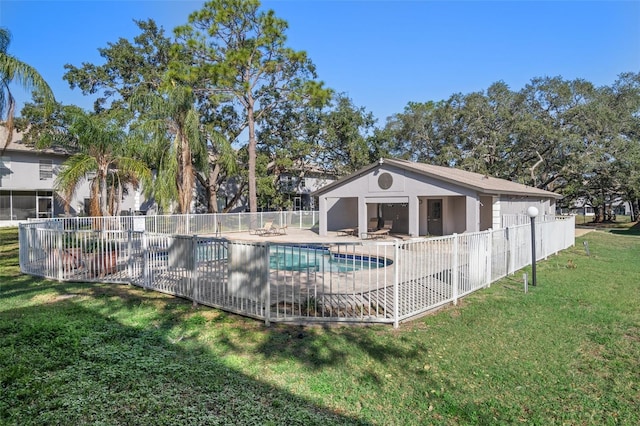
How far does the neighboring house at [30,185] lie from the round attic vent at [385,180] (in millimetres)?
20356

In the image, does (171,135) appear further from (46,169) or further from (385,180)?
(46,169)

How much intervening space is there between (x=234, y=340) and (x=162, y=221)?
56.9ft

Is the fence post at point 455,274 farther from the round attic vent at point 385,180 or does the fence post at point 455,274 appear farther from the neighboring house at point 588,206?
the neighboring house at point 588,206

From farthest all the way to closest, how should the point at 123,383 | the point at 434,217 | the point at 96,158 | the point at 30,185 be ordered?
the point at 30,185 → the point at 434,217 → the point at 96,158 → the point at 123,383

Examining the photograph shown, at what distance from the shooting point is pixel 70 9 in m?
13.3

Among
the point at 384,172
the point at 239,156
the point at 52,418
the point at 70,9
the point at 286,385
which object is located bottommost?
the point at 286,385

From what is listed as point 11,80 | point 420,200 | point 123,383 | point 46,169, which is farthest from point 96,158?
point 420,200

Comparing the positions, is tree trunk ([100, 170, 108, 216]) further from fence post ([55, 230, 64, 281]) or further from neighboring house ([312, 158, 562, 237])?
neighboring house ([312, 158, 562, 237])

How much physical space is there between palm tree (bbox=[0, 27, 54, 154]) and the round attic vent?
1481cm

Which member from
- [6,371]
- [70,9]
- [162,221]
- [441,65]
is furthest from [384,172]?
[6,371]

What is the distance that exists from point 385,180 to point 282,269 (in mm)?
13133

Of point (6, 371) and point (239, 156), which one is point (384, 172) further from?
point (6, 371)

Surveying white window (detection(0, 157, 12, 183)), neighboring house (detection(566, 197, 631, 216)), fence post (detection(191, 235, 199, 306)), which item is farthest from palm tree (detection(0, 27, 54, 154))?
neighboring house (detection(566, 197, 631, 216))

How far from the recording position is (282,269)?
816 cm
